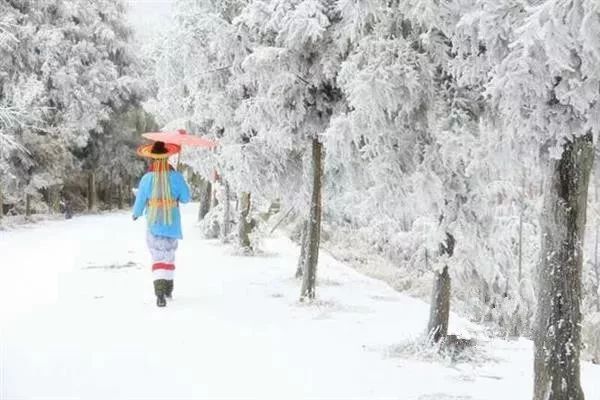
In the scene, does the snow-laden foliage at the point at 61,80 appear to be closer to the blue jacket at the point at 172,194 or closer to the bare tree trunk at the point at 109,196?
the bare tree trunk at the point at 109,196

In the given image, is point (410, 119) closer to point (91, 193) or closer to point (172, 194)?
point (172, 194)

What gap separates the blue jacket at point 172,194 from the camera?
9938mm

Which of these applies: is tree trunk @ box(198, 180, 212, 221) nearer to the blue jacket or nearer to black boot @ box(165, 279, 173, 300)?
black boot @ box(165, 279, 173, 300)

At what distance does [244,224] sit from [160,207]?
308 inches

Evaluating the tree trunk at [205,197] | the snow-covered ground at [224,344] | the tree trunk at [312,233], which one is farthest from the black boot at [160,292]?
the tree trunk at [205,197]

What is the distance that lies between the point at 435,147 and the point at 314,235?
3.95 meters

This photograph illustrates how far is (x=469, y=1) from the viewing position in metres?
4.84

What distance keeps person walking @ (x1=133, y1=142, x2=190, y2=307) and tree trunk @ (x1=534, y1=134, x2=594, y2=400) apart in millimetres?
6064

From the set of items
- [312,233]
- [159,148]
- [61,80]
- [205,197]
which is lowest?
[312,233]

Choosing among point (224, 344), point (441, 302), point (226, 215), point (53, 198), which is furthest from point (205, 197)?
point (441, 302)

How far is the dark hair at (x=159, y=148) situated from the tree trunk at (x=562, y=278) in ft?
20.6

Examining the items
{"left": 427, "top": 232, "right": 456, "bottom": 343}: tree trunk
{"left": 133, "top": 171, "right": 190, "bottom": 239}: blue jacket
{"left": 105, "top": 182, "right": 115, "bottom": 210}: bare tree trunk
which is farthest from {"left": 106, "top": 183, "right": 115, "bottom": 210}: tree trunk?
{"left": 427, "top": 232, "right": 456, "bottom": 343}: tree trunk

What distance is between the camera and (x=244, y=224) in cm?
1775

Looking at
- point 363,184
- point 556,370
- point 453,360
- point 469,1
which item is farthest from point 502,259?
point 469,1
